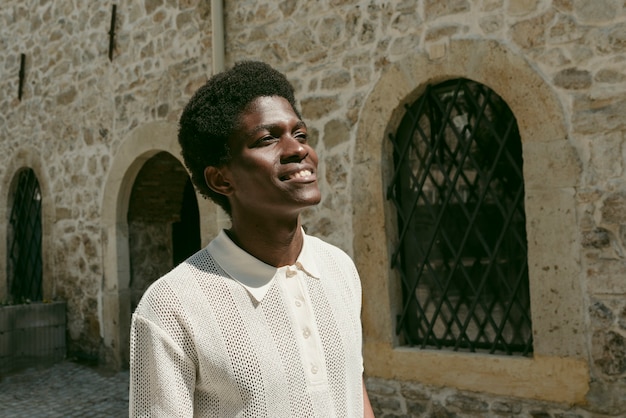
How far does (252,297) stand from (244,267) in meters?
0.08

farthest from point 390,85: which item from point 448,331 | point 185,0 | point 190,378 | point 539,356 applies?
point 190,378

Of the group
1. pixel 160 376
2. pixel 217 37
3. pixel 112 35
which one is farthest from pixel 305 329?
pixel 112 35

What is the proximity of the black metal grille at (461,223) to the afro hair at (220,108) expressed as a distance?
2718 mm

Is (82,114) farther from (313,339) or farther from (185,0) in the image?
(313,339)

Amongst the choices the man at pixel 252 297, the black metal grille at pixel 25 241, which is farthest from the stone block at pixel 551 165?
the black metal grille at pixel 25 241

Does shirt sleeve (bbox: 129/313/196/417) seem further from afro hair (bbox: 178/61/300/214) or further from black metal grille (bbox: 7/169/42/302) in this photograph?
black metal grille (bbox: 7/169/42/302)

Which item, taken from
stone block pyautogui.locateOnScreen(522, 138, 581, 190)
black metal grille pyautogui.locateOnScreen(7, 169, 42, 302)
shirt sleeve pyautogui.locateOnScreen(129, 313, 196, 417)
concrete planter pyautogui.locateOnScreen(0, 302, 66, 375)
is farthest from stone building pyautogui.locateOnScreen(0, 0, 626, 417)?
shirt sleeve pyautogui.locateOnScreen(129, 313, 196, 417)

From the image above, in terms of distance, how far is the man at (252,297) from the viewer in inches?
50.4

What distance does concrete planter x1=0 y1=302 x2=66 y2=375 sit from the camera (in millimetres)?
7387

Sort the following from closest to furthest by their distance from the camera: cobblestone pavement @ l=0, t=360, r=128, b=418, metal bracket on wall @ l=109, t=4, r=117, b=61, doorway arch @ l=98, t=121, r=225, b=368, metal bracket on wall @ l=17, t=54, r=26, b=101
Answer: cobblestone pavement @ l=0, t=360, r=128, b=418 < doorway arch @ l=98, t=121, r=225, b=368 < metal bracket on wall @ l=109, t=4, r=117, b=61 < metal bracket on wall @ l=17, t=54, r=26, b=101

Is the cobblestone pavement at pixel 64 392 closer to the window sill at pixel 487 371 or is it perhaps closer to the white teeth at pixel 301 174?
the window sill at pixel 487 371

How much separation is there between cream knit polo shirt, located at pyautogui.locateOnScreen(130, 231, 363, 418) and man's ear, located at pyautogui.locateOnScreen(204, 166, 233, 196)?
13 cm

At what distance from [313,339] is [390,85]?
3226mm

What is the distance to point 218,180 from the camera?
1.55 m
